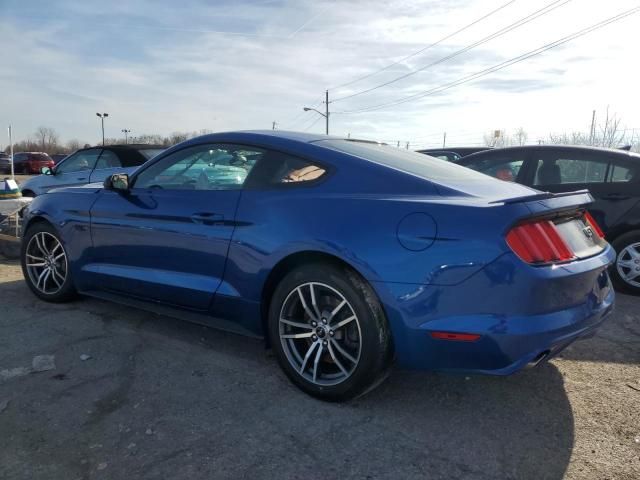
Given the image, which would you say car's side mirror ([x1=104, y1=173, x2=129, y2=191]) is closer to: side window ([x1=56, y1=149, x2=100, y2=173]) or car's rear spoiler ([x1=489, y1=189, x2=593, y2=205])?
car's rear spoiler ([x1=489, y1=189, x2=593, y2=205])

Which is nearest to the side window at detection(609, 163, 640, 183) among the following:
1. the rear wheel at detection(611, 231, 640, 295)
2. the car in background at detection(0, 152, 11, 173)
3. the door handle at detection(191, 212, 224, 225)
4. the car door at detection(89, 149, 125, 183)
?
the rear wheel at detection(611, 231, 640, 295)

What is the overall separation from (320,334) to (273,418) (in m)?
0.51

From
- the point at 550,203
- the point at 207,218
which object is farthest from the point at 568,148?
the point at 207,218

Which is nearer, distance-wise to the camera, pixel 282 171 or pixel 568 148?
pixel 282 171

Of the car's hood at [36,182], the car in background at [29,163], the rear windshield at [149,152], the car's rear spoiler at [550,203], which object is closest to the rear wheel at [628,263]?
the car's rear spoiler at [550,203]

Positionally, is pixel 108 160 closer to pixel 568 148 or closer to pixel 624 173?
pixel 568 148

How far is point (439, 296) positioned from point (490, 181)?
1.12 metres

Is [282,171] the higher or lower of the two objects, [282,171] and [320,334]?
the higher

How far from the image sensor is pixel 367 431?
2574mm

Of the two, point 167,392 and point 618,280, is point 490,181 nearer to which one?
point 167,392

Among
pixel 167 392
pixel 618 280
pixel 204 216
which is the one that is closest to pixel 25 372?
pixel 167 392

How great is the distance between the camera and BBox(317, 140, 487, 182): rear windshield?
3.03 metres

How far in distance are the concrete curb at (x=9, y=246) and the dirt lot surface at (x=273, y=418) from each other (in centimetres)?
309

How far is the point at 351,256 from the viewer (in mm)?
2641
